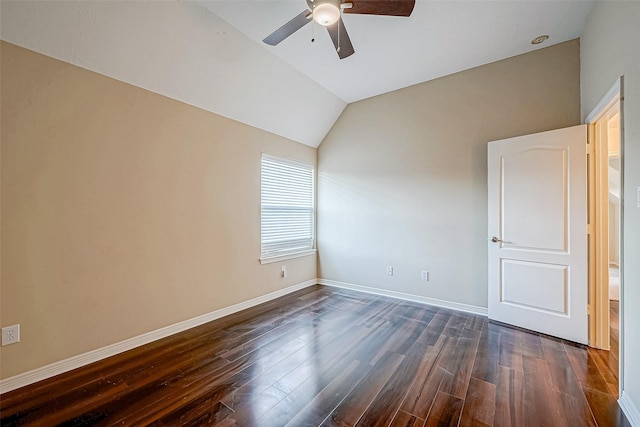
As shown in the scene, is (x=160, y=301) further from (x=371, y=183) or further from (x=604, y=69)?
(x=604, y=69)

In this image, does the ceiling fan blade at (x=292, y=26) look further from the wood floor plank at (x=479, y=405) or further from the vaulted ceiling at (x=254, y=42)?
the wood floor plank at (x=479, y=405)

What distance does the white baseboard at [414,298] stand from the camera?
3384 mm

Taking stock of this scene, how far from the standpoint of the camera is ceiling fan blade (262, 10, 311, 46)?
196 centimetres

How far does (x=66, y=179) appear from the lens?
2.19 metres

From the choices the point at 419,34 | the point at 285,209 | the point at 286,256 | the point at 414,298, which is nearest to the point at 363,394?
the point at 414,298

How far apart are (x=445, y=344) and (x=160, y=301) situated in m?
2.79

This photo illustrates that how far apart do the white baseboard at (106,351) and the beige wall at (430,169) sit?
75.4 inches

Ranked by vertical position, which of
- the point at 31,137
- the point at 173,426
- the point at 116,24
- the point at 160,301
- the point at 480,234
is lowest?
the point at 173,426

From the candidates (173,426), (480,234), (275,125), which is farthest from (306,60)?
(173,426)

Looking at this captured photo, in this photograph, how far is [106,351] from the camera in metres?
2.40

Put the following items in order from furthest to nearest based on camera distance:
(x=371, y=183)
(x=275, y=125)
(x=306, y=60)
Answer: (x=371, y=183) < (x=275, y=125) < (x=306, y=60)

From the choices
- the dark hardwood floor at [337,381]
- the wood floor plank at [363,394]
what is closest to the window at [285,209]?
the dark hardwood floor at [337,381]

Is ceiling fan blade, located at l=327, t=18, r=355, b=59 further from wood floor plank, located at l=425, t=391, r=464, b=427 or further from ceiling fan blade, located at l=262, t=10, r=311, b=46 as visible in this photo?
wood floor plank, located at l=425, t=391, r=464, b=427

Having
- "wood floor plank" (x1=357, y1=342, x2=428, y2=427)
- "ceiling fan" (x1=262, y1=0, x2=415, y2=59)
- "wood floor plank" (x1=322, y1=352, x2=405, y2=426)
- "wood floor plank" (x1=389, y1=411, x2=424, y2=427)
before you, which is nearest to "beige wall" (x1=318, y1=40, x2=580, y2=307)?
"wood floor plank" (x1=357, y1=342, x2=428, y2=427)
